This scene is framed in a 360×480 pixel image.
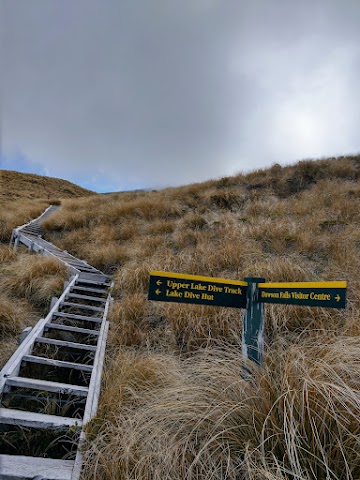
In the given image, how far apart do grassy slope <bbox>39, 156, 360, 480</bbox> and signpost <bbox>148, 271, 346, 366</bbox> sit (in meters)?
0.35

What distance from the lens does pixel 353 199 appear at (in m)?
10.3

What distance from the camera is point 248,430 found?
2.38 meters

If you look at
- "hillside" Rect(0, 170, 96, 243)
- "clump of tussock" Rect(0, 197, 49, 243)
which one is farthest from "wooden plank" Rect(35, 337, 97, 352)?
"hillside" Rect(0, 170, 96, 243)

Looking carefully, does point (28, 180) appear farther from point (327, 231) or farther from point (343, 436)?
point (343, 436)

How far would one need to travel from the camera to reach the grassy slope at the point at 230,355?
2227 millimetres

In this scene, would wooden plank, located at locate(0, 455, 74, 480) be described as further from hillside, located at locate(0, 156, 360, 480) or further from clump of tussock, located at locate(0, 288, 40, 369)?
clump of tussock, located at locate(0, 288, 40, 369)

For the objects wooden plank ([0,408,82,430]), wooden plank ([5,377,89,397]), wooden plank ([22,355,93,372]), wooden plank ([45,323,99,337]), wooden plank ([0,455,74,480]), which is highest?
wooden plank ([45,323,99,337])

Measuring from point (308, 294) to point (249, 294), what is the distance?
525mm

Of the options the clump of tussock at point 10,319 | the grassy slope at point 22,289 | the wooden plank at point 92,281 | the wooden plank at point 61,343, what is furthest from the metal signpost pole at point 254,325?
the wooden plank at point 92,281

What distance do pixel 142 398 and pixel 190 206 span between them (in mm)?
10664

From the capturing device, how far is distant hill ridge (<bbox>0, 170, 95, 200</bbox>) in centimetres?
3328

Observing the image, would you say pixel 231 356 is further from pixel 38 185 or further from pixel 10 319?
pixel 38 185

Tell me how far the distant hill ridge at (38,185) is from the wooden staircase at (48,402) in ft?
91.1

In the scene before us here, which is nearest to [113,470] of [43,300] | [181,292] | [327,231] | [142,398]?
[142,398]
